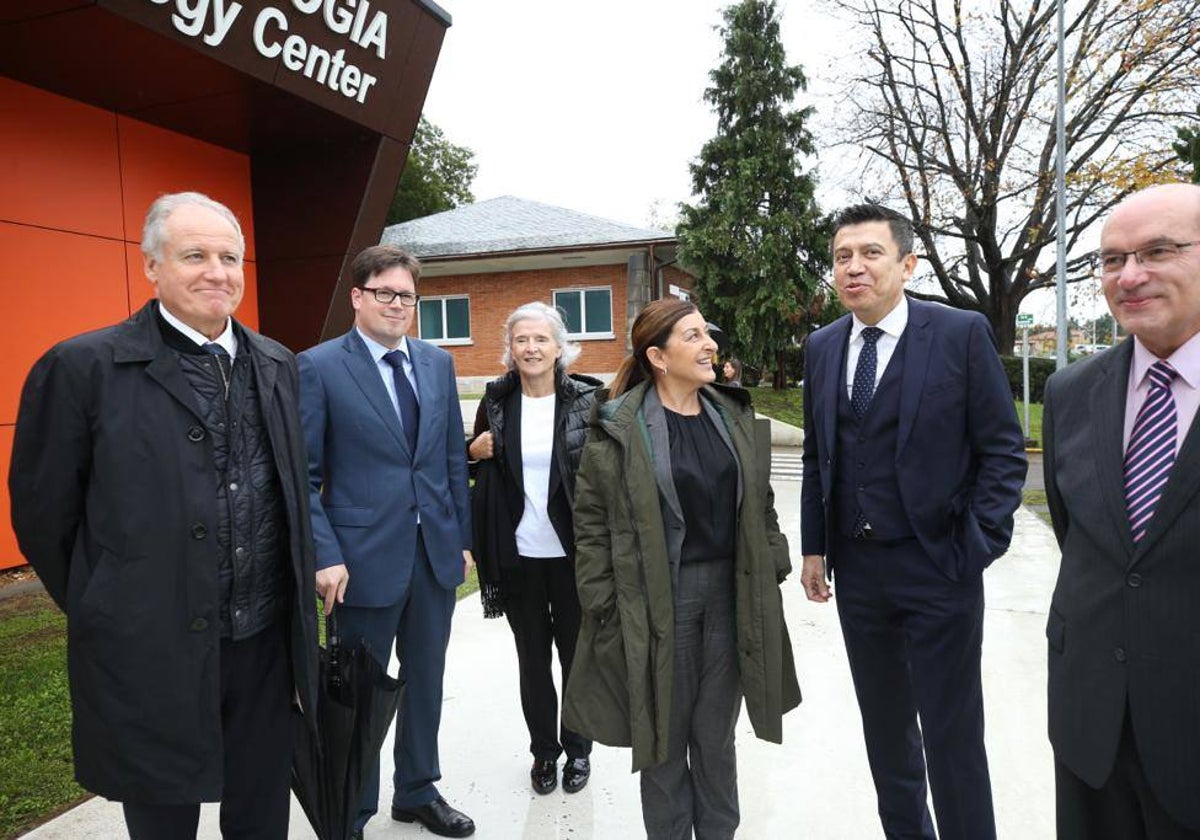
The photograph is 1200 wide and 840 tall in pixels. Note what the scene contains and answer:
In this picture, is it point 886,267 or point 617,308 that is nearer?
point 886,267

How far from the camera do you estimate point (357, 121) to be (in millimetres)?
7566

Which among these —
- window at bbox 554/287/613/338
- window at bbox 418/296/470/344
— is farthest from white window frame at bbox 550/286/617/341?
window at bbox 418/296/470/344

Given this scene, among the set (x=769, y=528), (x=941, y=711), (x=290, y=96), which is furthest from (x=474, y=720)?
(x=290, y=96)

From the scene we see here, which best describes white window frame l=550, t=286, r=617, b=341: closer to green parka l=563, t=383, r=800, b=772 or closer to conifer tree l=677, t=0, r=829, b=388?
conifer tree l=677, t=0, r=829, b=388

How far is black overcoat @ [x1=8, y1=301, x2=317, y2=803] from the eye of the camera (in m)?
1.88

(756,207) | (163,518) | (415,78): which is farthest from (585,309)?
(163,518)

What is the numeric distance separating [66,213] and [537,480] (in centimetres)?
632

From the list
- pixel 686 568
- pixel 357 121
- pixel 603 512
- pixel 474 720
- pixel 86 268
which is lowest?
pixel 474 720

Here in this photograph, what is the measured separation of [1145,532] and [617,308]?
1953 cm

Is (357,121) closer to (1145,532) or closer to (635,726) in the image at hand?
(635,726)

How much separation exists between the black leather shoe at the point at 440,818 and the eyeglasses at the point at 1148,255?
279cm

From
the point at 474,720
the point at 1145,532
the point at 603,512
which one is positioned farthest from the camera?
the point at 474,720

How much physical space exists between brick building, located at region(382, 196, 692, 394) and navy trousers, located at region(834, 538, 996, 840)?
57.7ft

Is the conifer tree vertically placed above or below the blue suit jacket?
above
